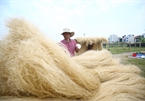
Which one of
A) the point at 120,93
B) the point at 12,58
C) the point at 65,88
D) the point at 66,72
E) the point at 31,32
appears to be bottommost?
the point at 120,93

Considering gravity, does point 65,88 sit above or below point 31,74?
below

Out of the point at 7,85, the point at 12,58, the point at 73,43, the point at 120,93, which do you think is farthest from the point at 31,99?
the point at 73,43

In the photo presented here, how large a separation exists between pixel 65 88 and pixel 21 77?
1.17 ft

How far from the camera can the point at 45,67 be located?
1.22m

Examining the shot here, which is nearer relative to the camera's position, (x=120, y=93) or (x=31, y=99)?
(x=31, y=99)

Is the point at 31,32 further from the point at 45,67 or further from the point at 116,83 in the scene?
the point at 116,83

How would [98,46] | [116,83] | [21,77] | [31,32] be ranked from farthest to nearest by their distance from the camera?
[98,46] → [116,83] → [31,32] → [21,77]

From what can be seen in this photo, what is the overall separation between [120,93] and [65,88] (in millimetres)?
562

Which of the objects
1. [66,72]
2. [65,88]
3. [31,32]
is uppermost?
[31,32]

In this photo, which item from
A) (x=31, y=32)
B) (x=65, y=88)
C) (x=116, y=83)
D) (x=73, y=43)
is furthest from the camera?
(x=73, y=43)

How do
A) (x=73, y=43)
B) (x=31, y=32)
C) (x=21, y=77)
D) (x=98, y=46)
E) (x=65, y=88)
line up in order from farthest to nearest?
(x=98, y=46) < (x=73, y=43) < (x=31, y=32) < (x=65, y=88) < (x=21, y=77)

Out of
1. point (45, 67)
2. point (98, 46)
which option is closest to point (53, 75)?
point (45, 67)

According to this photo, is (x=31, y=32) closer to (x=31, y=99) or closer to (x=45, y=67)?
(x=45, y=67)

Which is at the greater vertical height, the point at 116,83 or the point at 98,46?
the point at 98,46
